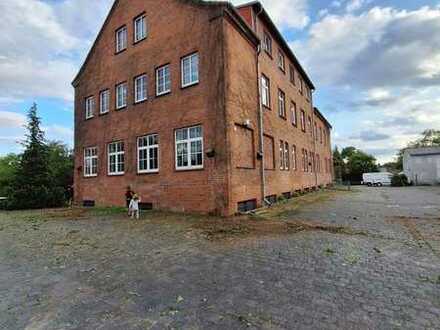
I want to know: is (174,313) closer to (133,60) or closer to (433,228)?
(433,228)

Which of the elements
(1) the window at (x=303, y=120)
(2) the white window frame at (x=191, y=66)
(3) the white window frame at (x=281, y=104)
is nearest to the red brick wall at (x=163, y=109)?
(2) the white window frame at (x=191, y=66)

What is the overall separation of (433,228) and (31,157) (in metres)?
22.7

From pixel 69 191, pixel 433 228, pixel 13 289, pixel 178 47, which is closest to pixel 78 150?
pixel 69 191

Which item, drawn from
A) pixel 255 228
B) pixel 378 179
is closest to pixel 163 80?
pixel 255 228

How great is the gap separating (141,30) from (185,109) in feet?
21.4

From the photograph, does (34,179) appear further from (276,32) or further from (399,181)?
(399,181)

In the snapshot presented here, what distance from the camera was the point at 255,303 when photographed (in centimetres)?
381

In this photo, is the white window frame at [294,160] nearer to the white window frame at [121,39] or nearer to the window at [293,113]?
the window at [293,113]

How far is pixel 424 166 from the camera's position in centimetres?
5009

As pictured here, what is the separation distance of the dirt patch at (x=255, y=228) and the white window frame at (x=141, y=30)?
37.6 feet

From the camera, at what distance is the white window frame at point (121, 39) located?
17.5 m

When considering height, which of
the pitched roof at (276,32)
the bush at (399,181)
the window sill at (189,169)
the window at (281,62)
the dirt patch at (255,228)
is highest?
the pitched roof at (276,32)

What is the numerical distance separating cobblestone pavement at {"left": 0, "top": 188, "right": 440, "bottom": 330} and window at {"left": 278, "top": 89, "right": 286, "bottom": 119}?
41.4 feet

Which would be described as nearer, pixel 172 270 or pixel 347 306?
pixel 347 306
